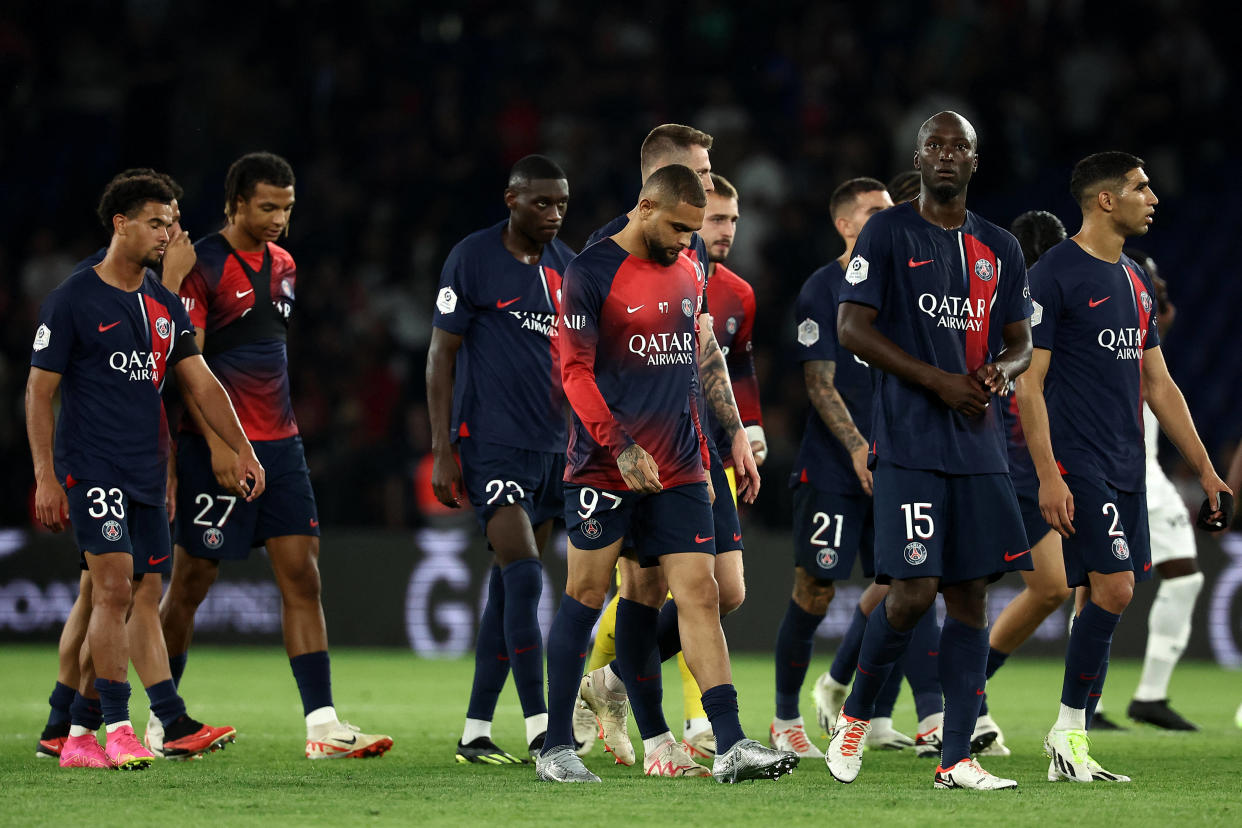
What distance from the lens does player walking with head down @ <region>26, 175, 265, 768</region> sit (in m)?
7.32

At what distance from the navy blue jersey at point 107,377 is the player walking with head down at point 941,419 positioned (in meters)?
3.06

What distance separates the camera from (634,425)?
6.73 metres

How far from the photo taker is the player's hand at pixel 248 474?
773cm

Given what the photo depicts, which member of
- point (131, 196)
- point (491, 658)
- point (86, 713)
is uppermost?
point (131, 196)

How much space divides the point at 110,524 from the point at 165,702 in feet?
3.24

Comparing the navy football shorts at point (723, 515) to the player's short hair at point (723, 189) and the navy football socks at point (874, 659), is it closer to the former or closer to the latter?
the navy football socks at point (874, 659)

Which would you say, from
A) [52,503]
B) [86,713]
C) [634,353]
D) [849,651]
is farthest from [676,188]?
[86,713]

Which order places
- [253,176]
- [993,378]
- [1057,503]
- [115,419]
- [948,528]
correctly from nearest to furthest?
[993,378] → [948,528] → [1057,503] → [115,419] → [253,176]

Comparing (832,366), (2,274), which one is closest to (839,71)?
(2,274)

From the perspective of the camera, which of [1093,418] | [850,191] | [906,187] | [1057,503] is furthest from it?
[850,191]

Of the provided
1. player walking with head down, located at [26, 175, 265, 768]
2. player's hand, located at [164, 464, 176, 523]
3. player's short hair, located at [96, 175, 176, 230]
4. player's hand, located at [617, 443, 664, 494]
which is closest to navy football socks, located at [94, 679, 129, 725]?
player walking with head down, located at [26, 175, 265, 768]

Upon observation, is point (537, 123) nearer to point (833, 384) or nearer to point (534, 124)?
point (534, 124)

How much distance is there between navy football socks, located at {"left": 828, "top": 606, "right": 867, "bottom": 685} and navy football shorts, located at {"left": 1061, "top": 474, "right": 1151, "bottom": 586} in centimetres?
158

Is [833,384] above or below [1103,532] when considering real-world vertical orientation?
above
